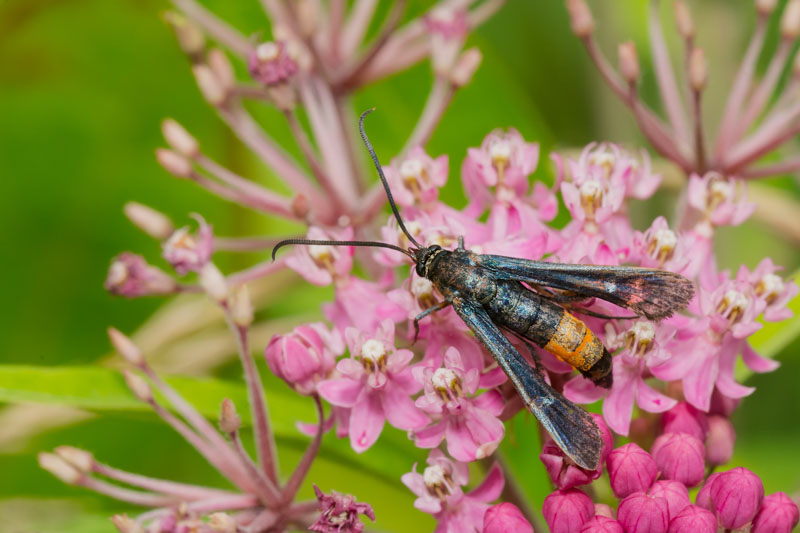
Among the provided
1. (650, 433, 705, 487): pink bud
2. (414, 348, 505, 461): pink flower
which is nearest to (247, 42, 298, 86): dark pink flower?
(414, 348, 505, 461): pink flower

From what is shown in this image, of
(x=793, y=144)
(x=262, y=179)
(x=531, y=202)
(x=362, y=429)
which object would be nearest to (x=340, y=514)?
(x=362, y=429)

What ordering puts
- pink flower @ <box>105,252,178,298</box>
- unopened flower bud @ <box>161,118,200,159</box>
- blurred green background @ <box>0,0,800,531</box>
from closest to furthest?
pink flower @ <box>105,252,178,298</box> → unopened flower bud @ <box>161,118,200,159</box> → blurred green background @ <box>0,0,800,531</box>

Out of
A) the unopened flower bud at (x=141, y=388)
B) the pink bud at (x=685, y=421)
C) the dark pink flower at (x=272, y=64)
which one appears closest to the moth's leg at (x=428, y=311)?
the pink bud at (x=685, y=421)

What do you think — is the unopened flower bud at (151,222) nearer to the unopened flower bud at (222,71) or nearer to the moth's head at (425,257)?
the unopened flower bud at (222,71)

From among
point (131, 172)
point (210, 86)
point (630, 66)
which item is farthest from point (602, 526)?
point (131, 172)

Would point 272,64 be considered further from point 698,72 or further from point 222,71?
point 698,72

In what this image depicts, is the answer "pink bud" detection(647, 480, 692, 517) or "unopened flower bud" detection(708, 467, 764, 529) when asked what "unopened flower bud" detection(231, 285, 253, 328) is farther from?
"unopened flower bud" detection(708, 467, 764, 529)

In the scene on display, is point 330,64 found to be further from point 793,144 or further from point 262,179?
point 793,144
